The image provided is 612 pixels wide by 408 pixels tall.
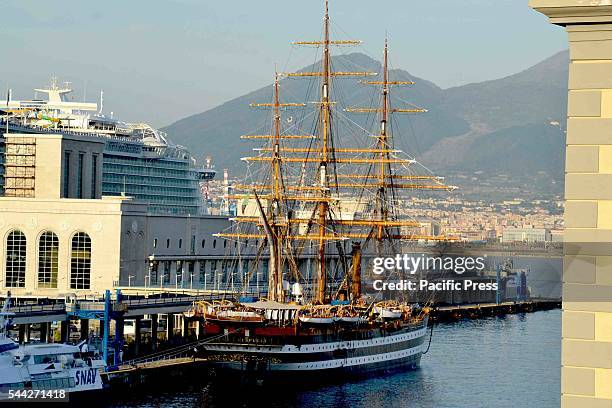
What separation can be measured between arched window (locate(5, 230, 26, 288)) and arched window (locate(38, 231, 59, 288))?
0.86 metres

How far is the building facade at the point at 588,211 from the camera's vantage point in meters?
7.18

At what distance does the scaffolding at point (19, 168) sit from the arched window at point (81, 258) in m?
7.17

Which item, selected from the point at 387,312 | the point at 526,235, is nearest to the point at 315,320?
the point at 387,312

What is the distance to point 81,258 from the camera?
233 feet

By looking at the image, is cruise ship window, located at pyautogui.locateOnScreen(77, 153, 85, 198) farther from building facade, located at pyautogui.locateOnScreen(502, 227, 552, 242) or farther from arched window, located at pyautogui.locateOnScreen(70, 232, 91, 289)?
building facade, located at pyautogui.locateOnScreen(502, 227, 552, 242)

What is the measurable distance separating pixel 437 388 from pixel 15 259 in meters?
24.0

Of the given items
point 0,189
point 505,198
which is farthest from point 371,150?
point 505,198

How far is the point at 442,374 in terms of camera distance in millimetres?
61844

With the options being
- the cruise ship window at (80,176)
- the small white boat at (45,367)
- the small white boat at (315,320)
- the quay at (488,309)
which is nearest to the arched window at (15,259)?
the cruise ship window at (80,176)

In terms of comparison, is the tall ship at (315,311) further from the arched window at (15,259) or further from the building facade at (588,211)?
the building facade at (588,211)

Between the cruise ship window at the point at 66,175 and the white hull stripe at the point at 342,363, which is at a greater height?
the cruise ship window at the point at 66,175

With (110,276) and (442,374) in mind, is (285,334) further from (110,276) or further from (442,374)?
(110,276)

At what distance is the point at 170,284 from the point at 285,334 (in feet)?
67.5

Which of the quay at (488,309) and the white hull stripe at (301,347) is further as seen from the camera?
the quay at (488,309)
